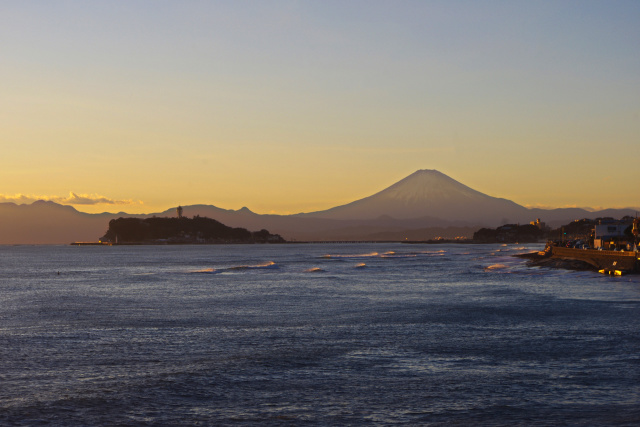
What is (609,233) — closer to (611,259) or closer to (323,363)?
(611,259)

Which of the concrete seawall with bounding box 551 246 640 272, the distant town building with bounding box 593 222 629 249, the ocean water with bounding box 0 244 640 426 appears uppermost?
the distant town building with bounding box 593 222 629 249

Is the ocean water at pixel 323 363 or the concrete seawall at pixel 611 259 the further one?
the concrete seawall at pixel 611 259

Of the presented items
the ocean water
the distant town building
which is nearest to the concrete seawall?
the distant town building

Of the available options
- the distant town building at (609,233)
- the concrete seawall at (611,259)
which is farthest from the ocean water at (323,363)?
the distant town building at (609,233)

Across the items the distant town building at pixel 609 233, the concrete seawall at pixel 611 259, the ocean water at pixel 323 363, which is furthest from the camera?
the distant town building at pixel 609 233

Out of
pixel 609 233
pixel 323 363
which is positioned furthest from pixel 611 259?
pixel 323 363

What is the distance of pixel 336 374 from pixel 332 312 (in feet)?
67.3

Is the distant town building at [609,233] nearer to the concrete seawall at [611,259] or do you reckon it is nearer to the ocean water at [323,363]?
the concrete seawall at [611,259]

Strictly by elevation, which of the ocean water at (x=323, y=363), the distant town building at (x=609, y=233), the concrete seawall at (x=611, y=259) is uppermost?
the distant town building at (x=609, y=233)

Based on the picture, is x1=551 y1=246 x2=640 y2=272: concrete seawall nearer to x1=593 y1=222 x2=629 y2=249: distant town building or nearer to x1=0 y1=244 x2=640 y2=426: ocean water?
x1=593 y1=222 x2=629 y2=249: distant town building

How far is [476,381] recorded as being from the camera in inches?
873

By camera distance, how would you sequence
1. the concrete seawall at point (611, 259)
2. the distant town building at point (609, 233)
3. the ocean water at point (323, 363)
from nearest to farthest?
the ocean water at point (323, 363) → the concrete seawall at point (611, 259) → the distant town building at point (609, 233)

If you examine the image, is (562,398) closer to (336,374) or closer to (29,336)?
(336,374)

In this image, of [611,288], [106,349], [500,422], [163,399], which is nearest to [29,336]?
[106,349]
